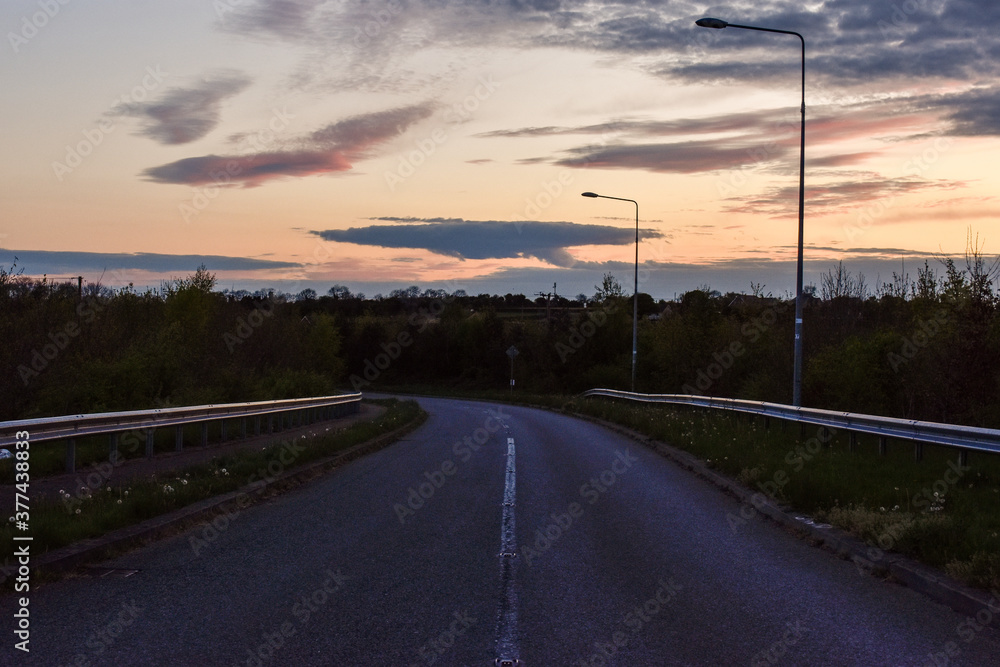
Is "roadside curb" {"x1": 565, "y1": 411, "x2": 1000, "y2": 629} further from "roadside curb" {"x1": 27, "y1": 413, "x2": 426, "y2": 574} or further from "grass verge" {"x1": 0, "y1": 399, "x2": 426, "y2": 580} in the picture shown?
"grass verge" {"x1": 0, "y1": 399, "x2": 426, "y2": 580}

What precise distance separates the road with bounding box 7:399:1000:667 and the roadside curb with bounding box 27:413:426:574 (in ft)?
0.53

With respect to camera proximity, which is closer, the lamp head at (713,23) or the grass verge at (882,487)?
the grass verge at (882,487)

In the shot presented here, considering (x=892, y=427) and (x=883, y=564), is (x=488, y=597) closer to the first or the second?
(x=883, y=564)

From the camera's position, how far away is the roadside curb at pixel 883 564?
20.0ft

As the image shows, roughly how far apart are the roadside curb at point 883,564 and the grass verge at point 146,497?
658 cm

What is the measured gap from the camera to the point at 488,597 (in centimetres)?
646

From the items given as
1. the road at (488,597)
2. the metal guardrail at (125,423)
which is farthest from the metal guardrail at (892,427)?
the metal guardrail at (125,423)

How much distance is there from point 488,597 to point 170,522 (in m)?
3.98

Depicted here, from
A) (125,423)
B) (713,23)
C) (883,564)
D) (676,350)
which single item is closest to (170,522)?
(125,423)

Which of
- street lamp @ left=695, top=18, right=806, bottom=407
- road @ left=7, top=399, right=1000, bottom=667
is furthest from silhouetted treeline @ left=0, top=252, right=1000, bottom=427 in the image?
road @ left=7, top=399, right=1000, bottom=667

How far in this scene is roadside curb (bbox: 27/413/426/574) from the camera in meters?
7.13

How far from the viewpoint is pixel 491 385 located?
9362 cm

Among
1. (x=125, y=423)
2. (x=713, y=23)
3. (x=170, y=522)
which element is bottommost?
(x=170, y=522)

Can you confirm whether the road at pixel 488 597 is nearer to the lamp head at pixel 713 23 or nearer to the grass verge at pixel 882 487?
A: the grass verge at pixel 882 487
